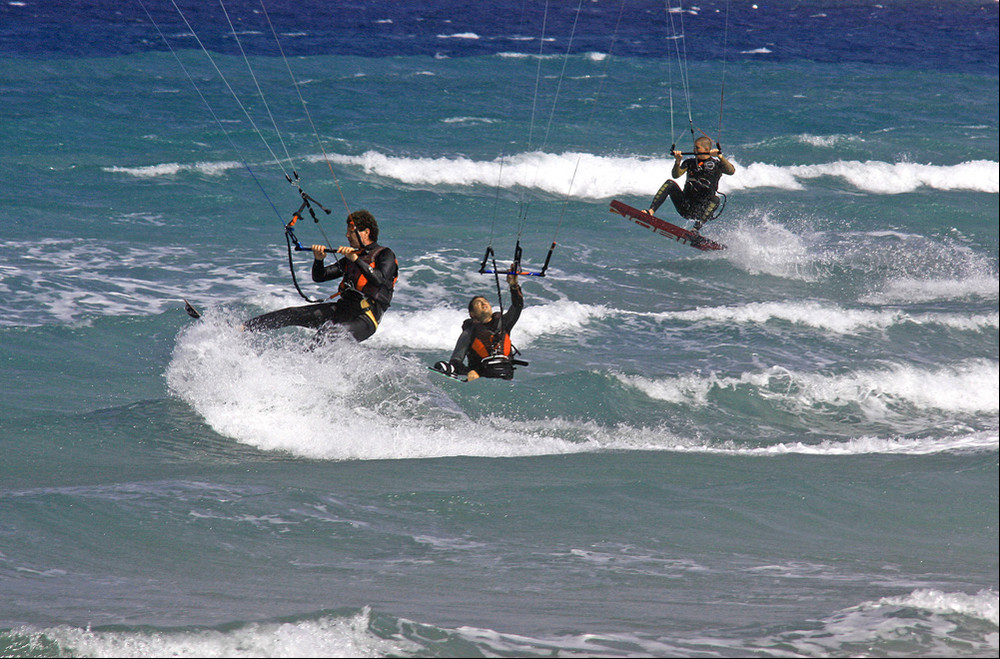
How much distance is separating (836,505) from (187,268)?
402 inches

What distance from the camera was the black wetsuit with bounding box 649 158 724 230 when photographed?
14.0 metres

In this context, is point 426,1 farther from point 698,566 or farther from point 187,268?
point 698,566

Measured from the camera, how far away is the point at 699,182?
14.1 m

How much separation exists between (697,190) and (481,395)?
5061mm

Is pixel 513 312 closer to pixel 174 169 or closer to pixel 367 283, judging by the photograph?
pixel 367 283

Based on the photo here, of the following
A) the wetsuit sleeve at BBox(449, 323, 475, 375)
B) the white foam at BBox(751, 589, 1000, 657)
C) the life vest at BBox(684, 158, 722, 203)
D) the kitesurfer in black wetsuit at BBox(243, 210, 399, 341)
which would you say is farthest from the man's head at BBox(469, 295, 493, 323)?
the life vest at BBox(684, 158, 722, 203)

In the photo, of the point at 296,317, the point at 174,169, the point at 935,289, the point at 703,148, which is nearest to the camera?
the point at 296,317

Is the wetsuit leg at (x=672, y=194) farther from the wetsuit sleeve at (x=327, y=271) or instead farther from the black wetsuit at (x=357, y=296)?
the wetsuit sleeve at (x=327, y=271)

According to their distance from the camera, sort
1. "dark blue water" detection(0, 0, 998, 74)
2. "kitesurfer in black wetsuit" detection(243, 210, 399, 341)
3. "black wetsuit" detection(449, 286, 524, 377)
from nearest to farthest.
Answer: "black wetsuit" detection(449, 286, 524, 377) → "kitesurfer in black wetsuit" detection(243, 210, 399, 341) → "dark blue water" detection(0, 0, 998, 74)

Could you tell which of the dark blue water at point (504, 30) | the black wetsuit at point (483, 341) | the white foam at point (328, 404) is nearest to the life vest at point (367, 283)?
the white foam at point (328, 404)

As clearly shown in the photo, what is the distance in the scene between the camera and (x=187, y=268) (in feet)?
48.8

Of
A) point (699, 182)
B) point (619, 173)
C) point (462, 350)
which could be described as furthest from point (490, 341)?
point (619, 173)

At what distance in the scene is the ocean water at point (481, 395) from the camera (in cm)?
575

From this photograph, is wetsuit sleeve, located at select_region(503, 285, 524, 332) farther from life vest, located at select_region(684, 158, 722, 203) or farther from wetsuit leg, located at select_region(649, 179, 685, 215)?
wetsuit leg, located at select_region(649, 179, 685, 215)
